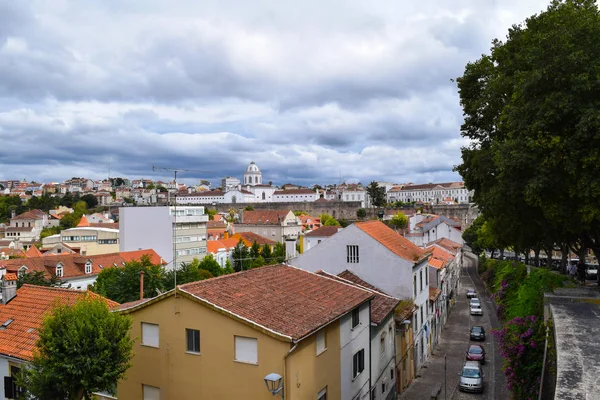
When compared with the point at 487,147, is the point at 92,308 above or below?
below

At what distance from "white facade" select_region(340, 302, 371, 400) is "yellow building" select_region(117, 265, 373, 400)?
8 centimetres

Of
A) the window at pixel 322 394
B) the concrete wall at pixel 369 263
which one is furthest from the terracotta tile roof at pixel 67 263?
the window at pixel 322 394

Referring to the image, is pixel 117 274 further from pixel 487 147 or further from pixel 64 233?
pixel 64 233

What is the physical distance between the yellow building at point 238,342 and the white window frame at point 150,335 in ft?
0.10

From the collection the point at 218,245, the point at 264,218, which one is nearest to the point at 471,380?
the point at 218,245

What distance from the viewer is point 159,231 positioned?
6219 centimetres

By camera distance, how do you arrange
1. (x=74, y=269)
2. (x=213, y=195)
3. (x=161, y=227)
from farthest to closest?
(x=213, y=195) < (x=161, y=227) < (x=74, y=269)

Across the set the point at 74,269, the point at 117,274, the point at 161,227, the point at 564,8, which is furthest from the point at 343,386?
the point at 161,227

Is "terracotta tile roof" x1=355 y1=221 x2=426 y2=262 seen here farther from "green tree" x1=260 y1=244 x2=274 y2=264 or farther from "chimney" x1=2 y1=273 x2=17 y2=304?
"green tree" x1=260 y1=244 x2=274 y2=264

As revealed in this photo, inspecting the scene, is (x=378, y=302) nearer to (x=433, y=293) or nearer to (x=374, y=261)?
(x=374, y=261)

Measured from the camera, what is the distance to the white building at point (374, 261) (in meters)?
24.2

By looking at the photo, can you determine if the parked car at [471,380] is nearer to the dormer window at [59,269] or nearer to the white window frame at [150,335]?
the white window frame at [150,335]

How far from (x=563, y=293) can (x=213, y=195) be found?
16452cm

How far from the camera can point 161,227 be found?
61.9 meters
